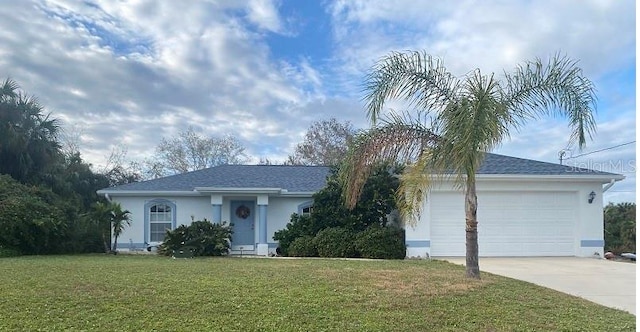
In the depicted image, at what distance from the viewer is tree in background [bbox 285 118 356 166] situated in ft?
121

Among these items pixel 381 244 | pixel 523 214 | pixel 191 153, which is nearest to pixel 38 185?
pixel 381 244

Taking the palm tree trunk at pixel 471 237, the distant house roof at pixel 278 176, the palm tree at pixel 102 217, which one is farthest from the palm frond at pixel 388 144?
the palm tree at pixel 102 217

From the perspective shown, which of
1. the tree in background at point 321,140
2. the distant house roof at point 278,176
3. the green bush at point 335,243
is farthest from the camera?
the tree in background at point 321,140

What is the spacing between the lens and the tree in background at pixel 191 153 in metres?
40.4

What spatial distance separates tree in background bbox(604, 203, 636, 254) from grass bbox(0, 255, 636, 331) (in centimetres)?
1320

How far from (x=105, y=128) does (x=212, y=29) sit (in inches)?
702

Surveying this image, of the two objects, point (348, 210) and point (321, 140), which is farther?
point (321, 140)

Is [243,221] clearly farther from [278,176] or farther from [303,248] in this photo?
[303,248]

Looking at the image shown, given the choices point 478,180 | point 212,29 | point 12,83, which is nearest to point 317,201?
point 478,180

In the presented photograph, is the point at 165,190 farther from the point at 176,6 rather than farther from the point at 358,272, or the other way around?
the point at 358,272

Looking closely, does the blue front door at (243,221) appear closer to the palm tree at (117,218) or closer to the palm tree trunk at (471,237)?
the palm tree at (117,218)

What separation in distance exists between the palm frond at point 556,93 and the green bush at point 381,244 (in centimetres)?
693

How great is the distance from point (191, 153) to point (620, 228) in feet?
98.6

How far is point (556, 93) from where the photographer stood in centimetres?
957
